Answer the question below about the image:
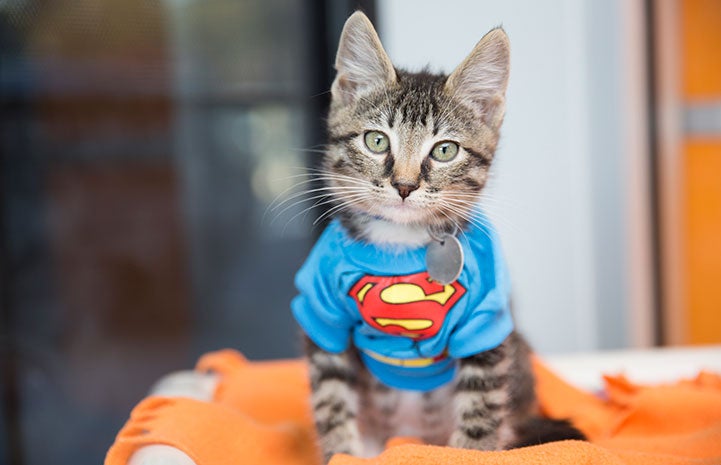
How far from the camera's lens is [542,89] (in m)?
1.84

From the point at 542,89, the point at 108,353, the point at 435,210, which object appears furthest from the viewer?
the point at 108,353

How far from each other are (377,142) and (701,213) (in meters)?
1.41

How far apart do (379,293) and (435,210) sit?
15 centimetres

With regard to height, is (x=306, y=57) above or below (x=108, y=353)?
above

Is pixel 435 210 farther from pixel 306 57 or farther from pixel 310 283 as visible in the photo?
pixel 306 57

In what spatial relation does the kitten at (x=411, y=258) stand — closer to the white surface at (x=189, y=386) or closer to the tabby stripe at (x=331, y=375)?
the tabby stripe at (x=331, y=375)

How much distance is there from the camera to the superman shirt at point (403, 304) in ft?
3.45

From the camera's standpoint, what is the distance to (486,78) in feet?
3.41

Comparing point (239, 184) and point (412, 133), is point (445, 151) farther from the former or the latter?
point (239, 184)

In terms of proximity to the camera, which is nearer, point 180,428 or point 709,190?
point 180,428

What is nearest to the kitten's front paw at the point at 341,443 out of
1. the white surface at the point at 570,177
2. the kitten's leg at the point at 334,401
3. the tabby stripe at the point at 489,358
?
the kitten's leg at the point at 334,401

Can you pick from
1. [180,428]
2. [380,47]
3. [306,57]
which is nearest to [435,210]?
[380,47]

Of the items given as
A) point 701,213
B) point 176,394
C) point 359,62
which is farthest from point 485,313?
point 701,213

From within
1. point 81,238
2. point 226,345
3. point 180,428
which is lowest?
point 226,345
